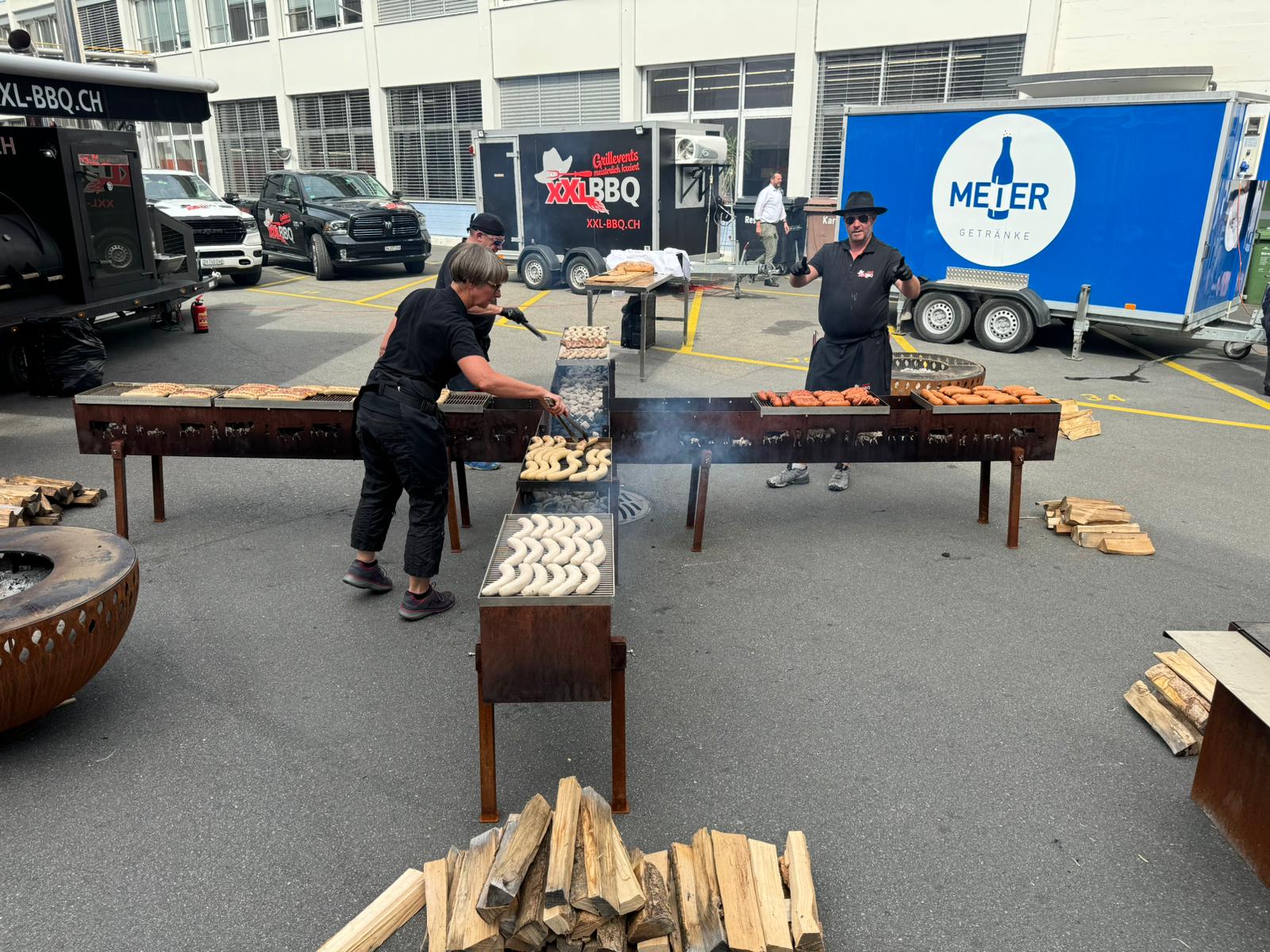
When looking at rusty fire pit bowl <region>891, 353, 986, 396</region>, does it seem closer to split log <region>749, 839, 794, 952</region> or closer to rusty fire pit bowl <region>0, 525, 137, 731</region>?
split log <region>749, 839, 794, 952</region>

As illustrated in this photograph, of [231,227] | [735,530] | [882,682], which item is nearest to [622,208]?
[231,227]

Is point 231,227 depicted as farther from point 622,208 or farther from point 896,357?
point 896,357

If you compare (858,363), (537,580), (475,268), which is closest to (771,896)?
(537,580)

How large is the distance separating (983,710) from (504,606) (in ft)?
8.16

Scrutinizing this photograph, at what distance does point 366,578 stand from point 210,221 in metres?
13.3

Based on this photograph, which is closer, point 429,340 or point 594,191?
point 429,340

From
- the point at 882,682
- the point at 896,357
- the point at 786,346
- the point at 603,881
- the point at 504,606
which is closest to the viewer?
the point at 603,881

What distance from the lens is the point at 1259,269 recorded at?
508 inches

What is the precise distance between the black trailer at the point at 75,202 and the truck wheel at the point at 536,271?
21.9ft

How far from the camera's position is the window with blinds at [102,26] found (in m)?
33.3

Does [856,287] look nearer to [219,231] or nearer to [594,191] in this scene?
[594,191]

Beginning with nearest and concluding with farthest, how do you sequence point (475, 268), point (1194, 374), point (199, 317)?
point (475, 268), point (1194, 374), point (199, 317)

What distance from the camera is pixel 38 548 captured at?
4.29 meters

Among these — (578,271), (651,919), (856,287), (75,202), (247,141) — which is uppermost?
(247,141)
